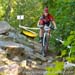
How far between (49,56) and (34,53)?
577 mm

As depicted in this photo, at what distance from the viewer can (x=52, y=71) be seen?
108 inches

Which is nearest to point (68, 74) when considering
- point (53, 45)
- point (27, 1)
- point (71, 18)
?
point (71, 18)

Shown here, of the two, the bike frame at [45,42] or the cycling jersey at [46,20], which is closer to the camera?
A: the cycling jersey at [46,20]

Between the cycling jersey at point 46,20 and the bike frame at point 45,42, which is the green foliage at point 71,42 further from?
the bike frame at point 45,42

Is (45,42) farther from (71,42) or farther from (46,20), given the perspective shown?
(71,42)

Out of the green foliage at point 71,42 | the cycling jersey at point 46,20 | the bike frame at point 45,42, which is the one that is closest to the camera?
the green foliage at point 71,42

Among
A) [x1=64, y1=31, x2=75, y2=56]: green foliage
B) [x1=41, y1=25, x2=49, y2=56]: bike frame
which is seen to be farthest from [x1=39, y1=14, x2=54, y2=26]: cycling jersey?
[x1=64, y1=31, x2=75, y2=56]: green foliage

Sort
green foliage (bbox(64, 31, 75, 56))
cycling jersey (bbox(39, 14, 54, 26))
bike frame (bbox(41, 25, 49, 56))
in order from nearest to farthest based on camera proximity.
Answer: green foliage (bbox(64, 31, 75, 56)) < cycling jersey (bbox(39, 14, 54, 26)) < bike frame (bbox(41, 25, 49, 56))

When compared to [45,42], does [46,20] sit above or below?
above

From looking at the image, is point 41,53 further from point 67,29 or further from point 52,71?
point 52,71

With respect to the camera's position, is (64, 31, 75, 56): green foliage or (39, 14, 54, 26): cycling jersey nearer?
(64, 31, 75, 56): green foliage

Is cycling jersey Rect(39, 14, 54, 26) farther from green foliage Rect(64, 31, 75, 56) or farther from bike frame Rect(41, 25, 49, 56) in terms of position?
green foliage Rect(64, 31, 75, 56)

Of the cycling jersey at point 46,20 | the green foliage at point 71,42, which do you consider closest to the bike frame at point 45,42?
the cycling jersey at point 46,20

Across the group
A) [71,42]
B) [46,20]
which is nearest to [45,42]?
[46,20]
